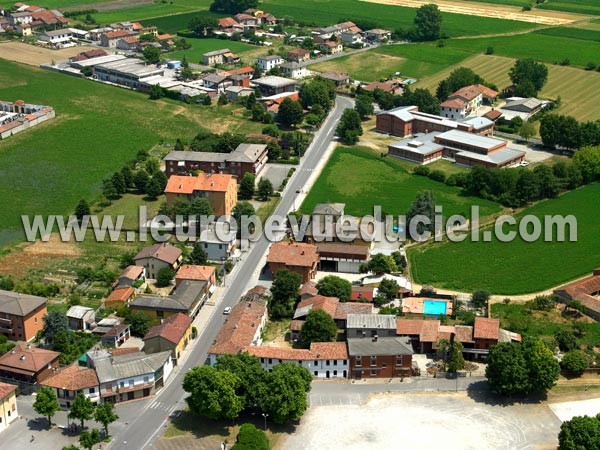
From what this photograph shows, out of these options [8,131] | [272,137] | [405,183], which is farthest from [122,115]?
A: [405,183]

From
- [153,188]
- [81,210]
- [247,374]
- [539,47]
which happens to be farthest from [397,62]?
[247,374]

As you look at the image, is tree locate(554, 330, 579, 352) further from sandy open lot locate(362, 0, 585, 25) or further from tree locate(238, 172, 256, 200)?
sandy open lot locate(362, 0, 585, 25)

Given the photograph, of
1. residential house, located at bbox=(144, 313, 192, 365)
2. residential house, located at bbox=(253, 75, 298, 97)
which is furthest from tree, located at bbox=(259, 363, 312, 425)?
residential house, located at bbox=(253, 75, 298, 97)

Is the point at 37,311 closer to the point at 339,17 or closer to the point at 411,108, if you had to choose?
the point at 411,108

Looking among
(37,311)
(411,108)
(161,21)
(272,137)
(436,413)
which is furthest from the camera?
(161,21)

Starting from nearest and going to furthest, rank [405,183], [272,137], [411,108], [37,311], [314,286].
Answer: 1. [37,311]
2. [314,286]
3. [405,183]
4. [272,137]
5. [411,108]

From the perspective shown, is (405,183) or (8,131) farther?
(8,131)
